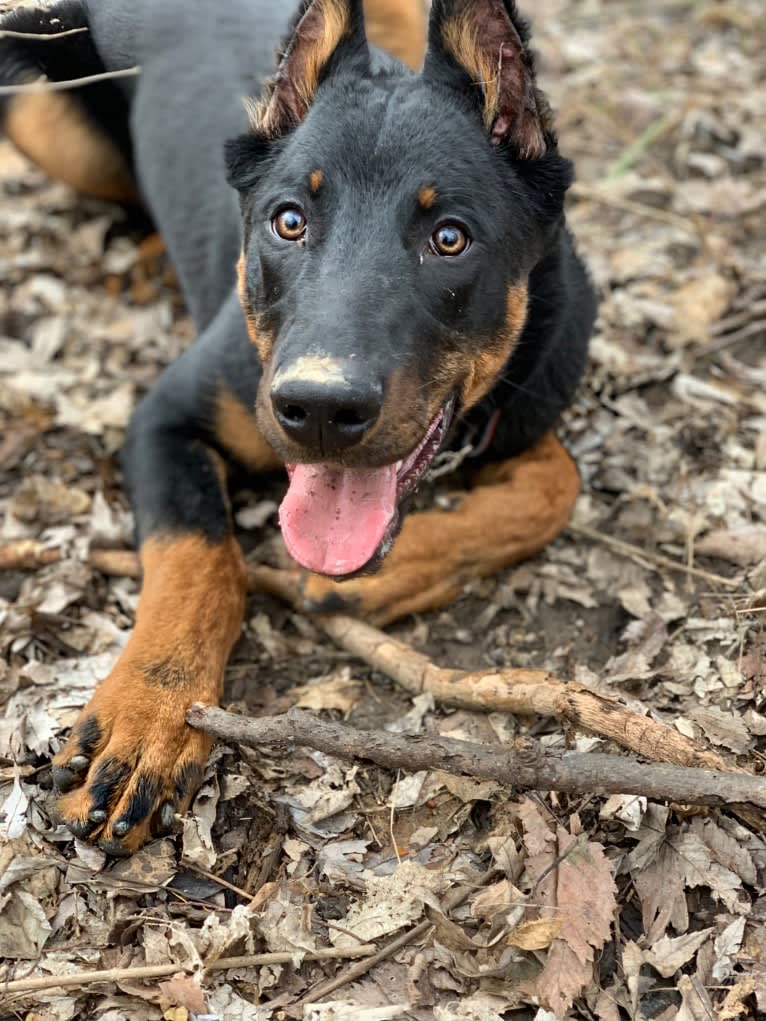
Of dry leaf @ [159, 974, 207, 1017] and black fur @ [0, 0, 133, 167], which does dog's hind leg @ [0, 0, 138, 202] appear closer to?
black fur @ [0, 0, 133, 167]

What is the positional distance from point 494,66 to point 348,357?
4.26 ft

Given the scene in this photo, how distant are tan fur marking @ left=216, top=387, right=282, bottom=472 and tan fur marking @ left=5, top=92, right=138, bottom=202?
8.94 feet

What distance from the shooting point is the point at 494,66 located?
11.8 ft

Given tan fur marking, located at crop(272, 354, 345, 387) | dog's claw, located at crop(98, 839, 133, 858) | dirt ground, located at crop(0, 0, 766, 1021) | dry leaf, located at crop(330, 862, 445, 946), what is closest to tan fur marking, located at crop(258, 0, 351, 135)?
tan fur marking, located at crop(272, 354, 345, 387)

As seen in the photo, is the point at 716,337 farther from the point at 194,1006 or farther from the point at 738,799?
the point at 194,1006

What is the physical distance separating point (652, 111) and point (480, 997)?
6490mm

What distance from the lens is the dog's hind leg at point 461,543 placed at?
4.05 metres

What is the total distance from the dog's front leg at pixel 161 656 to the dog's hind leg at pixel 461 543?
0.34m

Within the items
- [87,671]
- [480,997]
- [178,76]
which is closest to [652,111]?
[178,76]

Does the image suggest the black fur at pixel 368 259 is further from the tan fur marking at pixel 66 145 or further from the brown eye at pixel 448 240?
the tan fur marking at pixel 66 145

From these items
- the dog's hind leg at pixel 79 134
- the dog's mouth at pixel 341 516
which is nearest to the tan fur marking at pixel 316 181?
the dog's mouth at pixel 341 516

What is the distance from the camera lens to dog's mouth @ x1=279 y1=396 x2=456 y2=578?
11.0 ft

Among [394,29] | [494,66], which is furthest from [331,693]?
[394,29]

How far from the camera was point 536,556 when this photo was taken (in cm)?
449
